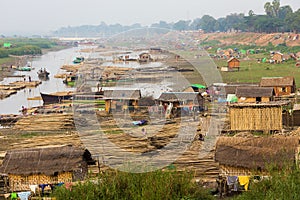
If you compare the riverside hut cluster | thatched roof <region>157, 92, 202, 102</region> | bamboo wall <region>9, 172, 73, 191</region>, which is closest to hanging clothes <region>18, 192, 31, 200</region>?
the riverside hut cluster

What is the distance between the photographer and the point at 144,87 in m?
29.3

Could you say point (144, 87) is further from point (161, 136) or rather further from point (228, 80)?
point (161, 136)

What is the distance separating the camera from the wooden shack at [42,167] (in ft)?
34.6

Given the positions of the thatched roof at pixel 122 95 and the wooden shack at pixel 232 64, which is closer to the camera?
the thatched roof at pixel 122 95

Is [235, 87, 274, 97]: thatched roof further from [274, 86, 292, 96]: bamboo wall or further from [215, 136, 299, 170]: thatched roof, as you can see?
[215, 136, 299, 170]: thatched roof

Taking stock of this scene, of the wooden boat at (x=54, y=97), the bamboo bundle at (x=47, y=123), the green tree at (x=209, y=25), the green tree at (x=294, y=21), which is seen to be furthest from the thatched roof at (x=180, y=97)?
the green tree at (x=209, y=25)

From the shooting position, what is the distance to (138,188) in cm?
796

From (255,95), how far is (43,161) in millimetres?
10426

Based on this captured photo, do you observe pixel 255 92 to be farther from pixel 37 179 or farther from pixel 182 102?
pixel 37 179

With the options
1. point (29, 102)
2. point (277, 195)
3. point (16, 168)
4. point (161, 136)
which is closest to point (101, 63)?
point (29, 102)

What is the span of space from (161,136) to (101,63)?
29095mm

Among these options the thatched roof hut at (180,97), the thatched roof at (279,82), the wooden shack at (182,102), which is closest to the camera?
the wooden shack at (182,102)

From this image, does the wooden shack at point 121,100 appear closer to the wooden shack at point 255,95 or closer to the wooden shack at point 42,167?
the wooden shack at point 255,95

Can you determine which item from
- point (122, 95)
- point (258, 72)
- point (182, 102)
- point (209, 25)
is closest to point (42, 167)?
point (182, 102)
